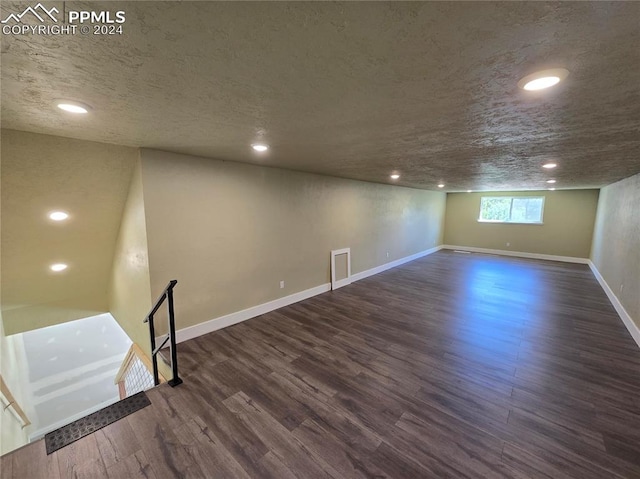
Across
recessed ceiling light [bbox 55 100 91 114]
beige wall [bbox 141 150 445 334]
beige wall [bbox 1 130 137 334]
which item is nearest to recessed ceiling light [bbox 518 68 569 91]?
recessed ceiling light [bbox 55 100 91 114]

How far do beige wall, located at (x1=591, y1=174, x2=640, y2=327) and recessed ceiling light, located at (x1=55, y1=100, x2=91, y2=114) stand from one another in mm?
6075

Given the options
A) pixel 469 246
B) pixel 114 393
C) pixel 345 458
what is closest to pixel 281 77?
pixel 345 458

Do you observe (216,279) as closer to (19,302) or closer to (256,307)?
(256,307)

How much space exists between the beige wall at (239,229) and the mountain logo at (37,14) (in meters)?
2.10

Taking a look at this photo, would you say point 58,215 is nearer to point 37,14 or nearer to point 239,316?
point 239,316

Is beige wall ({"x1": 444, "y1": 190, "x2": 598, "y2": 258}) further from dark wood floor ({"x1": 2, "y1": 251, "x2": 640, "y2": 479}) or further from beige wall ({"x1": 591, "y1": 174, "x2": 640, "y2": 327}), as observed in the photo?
dark wood floor ({"x1": 2, "y1": 251, "x2": 640, "y2": 479})

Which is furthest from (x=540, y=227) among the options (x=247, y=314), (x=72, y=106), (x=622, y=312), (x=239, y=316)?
(x=72, y=106)

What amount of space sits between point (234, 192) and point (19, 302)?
11.2 ft

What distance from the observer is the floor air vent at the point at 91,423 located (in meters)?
1.86

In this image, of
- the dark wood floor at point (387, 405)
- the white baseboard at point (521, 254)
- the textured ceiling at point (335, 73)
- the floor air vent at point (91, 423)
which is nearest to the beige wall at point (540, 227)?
the white baseboard at point (521, 254)

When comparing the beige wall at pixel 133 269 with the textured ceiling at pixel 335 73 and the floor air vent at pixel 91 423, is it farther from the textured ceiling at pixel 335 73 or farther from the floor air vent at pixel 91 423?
the floor air vent at pixel 91 423

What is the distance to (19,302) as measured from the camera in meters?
3.61

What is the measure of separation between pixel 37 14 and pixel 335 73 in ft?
3.49

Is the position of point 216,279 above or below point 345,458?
above
